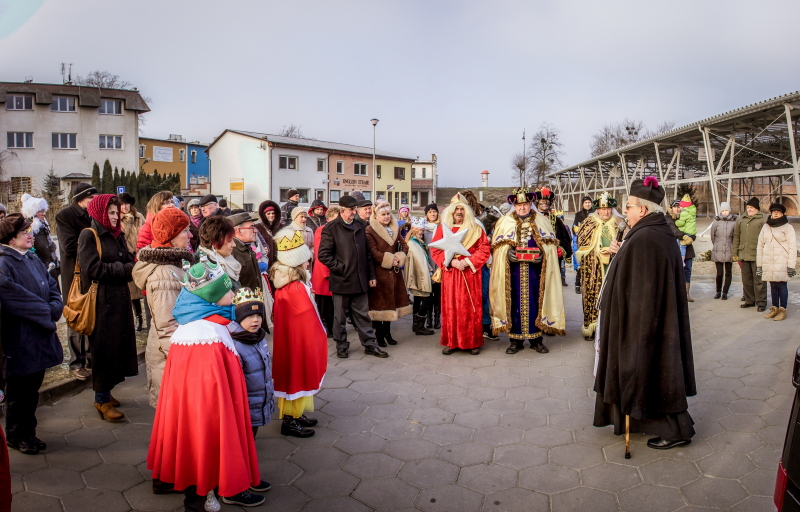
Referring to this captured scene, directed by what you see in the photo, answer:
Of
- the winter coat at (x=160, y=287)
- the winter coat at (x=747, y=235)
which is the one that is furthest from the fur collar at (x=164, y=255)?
the winter coat at (x=747, y=235)

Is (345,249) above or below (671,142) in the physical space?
below

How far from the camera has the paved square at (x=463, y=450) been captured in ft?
10.3

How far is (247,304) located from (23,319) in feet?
5.61

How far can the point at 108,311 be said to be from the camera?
4.12 metres

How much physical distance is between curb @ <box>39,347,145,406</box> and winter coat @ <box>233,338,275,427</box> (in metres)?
2.21

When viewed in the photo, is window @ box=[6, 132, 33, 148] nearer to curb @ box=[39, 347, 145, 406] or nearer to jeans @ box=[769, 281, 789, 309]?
curb @ box=[39, 347, 145, 406]

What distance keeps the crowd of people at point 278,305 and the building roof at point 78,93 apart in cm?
3714

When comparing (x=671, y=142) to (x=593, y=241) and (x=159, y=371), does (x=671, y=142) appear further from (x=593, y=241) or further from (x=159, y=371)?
(x=159, y=371)

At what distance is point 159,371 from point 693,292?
10049mm

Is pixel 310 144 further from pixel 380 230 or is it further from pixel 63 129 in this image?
pixel 380 230

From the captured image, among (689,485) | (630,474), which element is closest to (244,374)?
(630,474)

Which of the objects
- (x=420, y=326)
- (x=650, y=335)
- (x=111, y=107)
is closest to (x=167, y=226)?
(x=650, y=335)

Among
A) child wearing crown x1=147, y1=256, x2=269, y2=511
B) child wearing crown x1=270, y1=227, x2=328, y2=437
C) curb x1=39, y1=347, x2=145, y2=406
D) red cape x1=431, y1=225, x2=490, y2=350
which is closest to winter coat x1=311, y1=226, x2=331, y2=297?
red cape x1=431, y1=225, x2=490, y2=350

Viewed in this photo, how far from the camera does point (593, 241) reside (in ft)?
22.7
